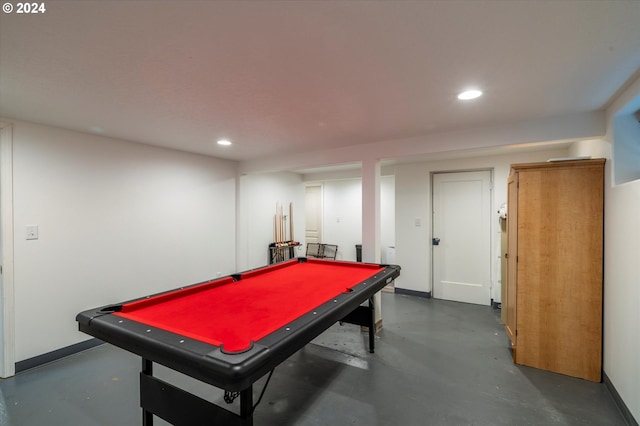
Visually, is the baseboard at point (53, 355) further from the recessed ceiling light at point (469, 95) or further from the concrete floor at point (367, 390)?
the recessed ceiling light at point (469, 95)

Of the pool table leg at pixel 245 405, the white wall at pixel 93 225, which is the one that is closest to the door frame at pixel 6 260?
the white wall at pixel 93 225

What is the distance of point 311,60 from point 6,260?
2.99 metres

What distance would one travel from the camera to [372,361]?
261 cm

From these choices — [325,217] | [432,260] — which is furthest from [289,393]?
[325,217]

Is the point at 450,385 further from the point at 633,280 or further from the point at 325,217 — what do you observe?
the point at 325,217

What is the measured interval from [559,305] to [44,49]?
3.84 meters

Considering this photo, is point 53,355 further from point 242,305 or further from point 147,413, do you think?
point 242,305

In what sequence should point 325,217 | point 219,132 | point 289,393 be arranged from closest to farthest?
1. point 289,393
2. point 219,132
3. point 325,217

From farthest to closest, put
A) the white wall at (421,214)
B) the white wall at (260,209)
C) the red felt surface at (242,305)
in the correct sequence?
the white wall at (260,209), the white wall at (421,214), the red felt surface at (242,305)

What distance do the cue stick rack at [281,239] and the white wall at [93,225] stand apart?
1377mm

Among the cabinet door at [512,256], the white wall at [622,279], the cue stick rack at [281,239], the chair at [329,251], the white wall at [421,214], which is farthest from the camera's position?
the chair at [329,251]

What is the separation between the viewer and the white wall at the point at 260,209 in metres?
4.61

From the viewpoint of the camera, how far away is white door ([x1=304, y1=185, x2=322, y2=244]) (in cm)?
665

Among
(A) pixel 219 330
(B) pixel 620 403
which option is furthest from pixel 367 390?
(B) pixel 620 403
